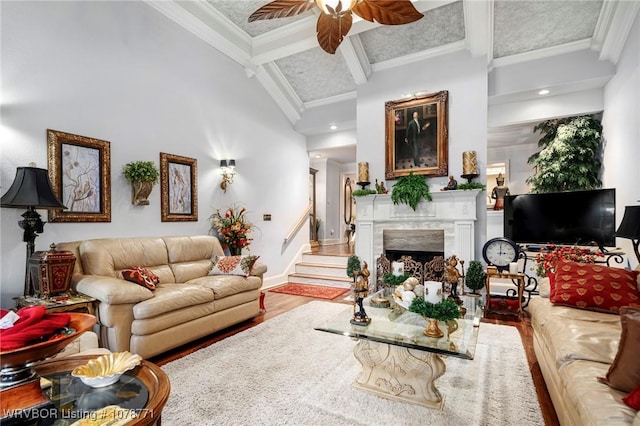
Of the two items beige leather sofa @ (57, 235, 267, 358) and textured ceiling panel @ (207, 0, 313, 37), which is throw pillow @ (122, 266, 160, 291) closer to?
beige leather sofa @ (57, 235, 267, 358)

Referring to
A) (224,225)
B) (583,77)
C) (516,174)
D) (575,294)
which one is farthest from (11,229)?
A: (516,174)

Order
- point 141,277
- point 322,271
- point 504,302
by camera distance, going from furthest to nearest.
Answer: point 322,271, point 504,302, point 141,277

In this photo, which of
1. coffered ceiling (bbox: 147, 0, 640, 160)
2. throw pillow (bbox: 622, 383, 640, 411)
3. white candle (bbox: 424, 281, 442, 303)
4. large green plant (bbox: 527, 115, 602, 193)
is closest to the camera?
throw pillow (bbox: 622, 383, 640, 411)

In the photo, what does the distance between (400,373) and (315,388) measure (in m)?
0.62

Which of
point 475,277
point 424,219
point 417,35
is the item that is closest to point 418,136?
point 424,219

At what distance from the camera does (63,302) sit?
242 centimetres

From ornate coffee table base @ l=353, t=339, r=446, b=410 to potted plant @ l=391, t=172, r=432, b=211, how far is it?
3058 mm

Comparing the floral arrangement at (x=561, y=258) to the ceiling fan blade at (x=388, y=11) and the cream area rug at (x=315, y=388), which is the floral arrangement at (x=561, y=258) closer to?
the cream area rug at (x=315, y=388)

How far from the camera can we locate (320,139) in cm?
680

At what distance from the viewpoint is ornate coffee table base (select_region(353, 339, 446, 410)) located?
2.02 m

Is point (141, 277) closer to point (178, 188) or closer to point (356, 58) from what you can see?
point (178, 188)

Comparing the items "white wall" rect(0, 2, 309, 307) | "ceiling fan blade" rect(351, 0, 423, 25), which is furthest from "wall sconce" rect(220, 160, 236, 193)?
"ceiling fan blade" rect(351, 0, 423, 25)

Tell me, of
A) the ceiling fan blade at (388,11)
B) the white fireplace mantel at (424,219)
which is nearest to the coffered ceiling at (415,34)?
the ceiling fan blade at (388,11)

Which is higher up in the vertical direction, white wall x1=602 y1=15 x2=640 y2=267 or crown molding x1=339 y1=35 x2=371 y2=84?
crown molding x1=339 y1=35 x2=371 y2=84
